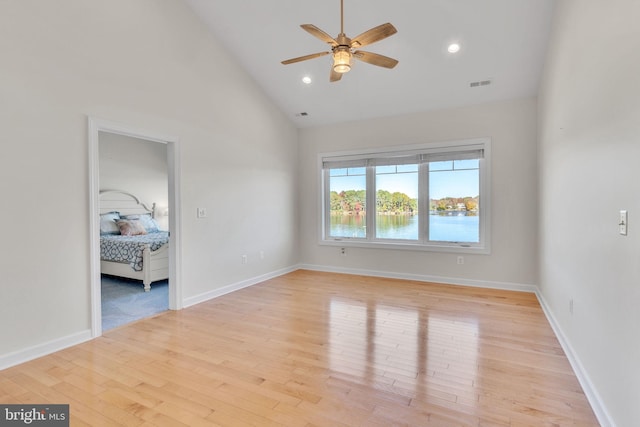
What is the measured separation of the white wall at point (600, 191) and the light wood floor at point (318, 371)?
418mm

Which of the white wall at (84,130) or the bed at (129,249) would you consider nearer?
the white wall at (84,130)

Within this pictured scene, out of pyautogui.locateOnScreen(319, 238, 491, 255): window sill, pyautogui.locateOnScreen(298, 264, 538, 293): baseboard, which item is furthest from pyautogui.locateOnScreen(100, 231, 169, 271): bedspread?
pyautogui.locateOnScreen(319, 238, 491, 255): window sill

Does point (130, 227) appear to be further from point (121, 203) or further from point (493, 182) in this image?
point (493, 182)

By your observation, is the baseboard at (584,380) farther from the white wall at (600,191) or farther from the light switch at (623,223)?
the light switch at (623,223)

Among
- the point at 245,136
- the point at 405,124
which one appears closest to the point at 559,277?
the point at 405,124

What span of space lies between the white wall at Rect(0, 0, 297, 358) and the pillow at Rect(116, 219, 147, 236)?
2.45 m

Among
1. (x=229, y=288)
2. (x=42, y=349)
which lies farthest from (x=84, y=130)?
(x=229, y=288)

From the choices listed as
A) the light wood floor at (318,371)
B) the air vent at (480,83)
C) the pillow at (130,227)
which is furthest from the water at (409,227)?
the pillow at (130,227)

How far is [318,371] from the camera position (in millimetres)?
2535

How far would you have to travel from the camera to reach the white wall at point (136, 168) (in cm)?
654

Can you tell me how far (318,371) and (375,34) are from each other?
2.65 metres

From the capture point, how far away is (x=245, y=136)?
201 inches

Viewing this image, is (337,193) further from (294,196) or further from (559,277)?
(559,277)

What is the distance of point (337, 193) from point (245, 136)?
2.01 m
